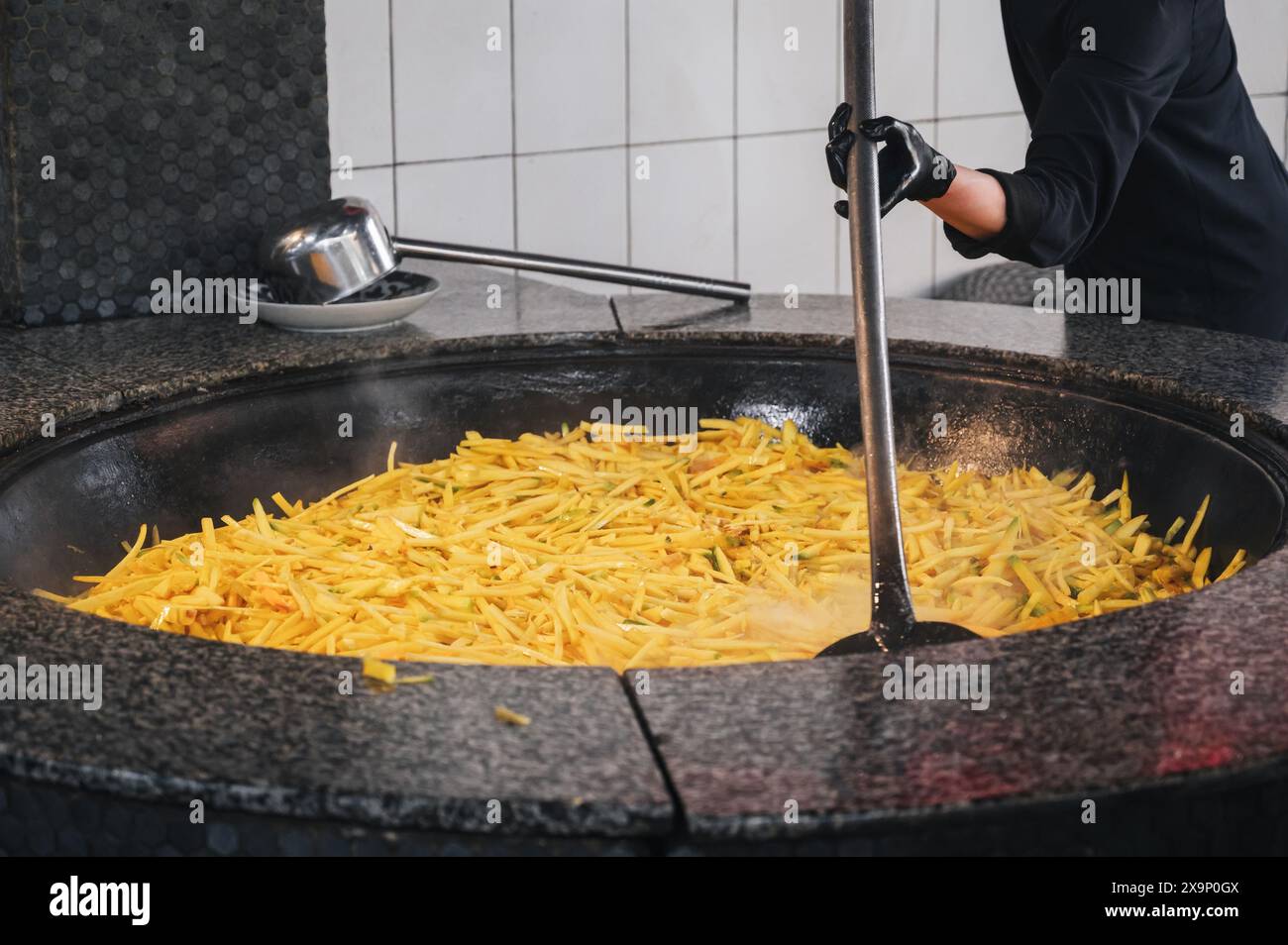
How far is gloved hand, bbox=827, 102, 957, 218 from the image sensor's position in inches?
64.8

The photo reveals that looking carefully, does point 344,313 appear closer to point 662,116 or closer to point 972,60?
point 662,116

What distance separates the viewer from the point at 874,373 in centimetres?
143

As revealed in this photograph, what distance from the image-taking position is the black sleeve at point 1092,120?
6.56 ft

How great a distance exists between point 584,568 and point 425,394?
678 millimetres

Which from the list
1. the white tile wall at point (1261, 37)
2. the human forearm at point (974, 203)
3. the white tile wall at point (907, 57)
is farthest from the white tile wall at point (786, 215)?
the human forearm at point (974, 203)

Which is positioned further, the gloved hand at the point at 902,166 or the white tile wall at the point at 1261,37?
the white tile wall at the point at 1261,37

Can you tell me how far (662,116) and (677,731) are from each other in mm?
2824

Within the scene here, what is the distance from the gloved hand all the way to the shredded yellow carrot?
0.43m

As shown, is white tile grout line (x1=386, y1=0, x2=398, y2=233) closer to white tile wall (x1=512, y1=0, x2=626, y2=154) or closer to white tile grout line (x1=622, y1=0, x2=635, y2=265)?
white tile wall (x1=512, y1=0, x2=626, y2=154)

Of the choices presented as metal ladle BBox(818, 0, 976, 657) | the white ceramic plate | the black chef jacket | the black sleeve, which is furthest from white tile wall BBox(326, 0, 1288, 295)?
metal ladle BBox(818, 0, 976, 657)

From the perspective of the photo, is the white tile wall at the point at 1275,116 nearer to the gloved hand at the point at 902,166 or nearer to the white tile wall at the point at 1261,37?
the white tile wall at the point at 1261,37

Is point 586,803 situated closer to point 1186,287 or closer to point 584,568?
point 584,568

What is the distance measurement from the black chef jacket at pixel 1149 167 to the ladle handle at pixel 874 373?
0.58 m

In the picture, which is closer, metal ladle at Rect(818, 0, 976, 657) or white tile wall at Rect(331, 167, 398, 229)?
metal ladle at Rect(818, 0, 976, 657)
